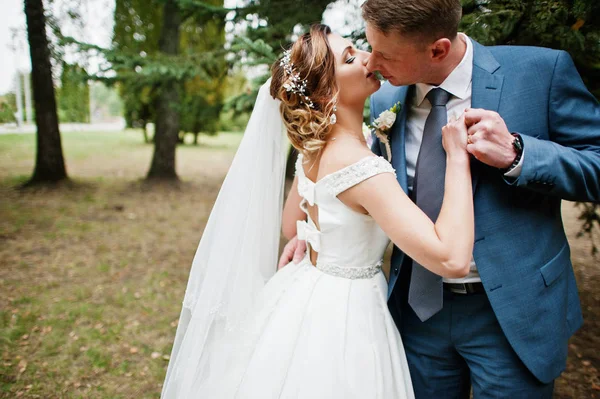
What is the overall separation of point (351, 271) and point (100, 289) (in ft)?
13.2

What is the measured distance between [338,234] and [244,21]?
3626 mm

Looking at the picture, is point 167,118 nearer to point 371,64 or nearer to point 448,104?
point 371,64

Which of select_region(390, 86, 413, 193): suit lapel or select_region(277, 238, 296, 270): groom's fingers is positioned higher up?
select_region(390, 86, 413, 193): suit lapel

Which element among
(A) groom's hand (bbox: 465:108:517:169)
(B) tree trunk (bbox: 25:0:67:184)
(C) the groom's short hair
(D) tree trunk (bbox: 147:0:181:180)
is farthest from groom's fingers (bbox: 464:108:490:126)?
(B) tree trunk (bbox: 25:0:67:184)

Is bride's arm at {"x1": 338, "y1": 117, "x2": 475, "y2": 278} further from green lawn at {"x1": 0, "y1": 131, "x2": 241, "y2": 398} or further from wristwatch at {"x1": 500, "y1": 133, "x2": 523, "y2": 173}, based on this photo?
green lawn at {"x1": 0, "y1": 131, "x2": 241, "y2": 398}

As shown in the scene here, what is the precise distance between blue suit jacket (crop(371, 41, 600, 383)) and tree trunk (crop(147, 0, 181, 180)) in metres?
8.50

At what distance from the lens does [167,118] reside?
10312 millimetres

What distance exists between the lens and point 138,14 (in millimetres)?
9898

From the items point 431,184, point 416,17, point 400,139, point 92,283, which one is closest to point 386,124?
point 400,139

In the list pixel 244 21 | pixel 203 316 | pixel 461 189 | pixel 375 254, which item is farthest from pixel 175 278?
pixel 461 189

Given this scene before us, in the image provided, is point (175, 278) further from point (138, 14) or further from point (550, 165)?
point (138, 14)

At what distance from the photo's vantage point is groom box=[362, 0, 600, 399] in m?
1.47

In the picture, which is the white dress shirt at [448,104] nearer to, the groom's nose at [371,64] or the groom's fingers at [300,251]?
the groom's nose at [371,64]

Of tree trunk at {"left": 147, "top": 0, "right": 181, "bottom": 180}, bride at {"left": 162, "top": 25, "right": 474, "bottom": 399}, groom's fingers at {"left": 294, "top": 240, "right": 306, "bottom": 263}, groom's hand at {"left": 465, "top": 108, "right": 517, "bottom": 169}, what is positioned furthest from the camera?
tree trunk at {"left": 147, "top": 0, "right": 181, "bottom": 180}
